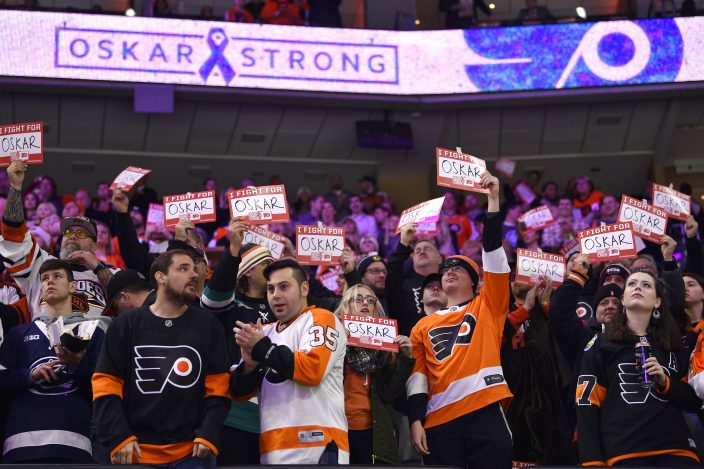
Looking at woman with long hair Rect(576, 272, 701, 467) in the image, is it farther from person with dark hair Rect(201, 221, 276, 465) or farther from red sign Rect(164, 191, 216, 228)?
red sign Rect(164, 191, 216, 228)

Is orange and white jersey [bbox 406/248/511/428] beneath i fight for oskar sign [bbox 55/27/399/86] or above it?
beneath

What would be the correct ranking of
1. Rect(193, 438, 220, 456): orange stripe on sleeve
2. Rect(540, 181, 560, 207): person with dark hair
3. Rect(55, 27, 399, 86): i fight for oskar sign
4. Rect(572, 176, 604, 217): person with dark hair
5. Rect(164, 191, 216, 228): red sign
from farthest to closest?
Rect(55, 27, 399, 86): i fight for oskar sign, Rect(540, 181, 560, 207): person with dark hair, Rect(572, 176, 604, 217): person with dark hair, Rect(164, 191, 216, 228): red sign, Rect(193, 438, 220, 456): orange stripe on sleeve

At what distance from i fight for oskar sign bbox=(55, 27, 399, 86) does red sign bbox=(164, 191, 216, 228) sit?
8453 mm

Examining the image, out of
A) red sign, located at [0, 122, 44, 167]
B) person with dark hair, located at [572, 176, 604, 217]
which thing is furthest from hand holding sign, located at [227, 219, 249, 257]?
person with dark hair, located at [572, 176, 604, 217]

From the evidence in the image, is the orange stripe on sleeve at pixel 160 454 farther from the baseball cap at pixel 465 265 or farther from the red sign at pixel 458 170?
the red sign at pixel 458 170

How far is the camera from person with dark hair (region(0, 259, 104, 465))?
5.27 m

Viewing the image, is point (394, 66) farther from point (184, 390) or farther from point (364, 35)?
point (184, 390)

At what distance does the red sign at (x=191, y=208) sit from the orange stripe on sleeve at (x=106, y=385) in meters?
2.08

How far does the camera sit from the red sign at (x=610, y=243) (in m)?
6.89

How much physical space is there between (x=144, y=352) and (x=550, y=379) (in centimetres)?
276

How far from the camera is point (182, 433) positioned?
4859mm

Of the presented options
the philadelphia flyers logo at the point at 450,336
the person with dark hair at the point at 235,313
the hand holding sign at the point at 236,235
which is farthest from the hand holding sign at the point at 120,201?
the philadelphia flyers logo at the point at 450,336

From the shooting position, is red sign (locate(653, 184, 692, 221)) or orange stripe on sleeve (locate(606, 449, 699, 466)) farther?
red sign (locate(653, 184, 692, 221))

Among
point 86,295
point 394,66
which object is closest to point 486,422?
point 86,295
